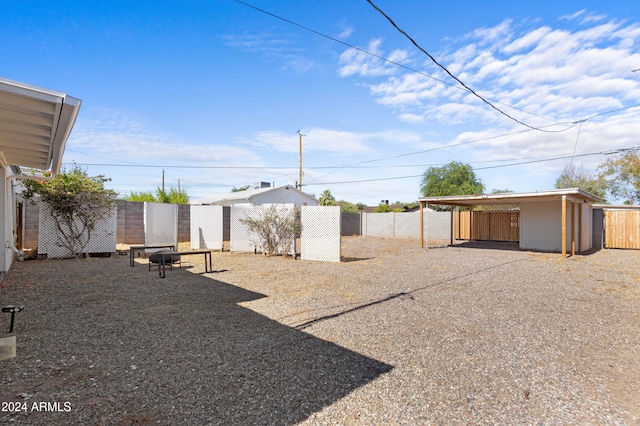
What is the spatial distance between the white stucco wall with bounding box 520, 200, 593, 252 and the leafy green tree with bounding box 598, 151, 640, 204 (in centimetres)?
1296

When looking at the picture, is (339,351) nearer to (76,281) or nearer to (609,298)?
(609,298)

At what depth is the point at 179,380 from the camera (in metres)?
2.87

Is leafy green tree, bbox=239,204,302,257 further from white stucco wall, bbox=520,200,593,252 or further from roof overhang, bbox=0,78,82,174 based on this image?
white stucco wall, bbox=520,200,593,252

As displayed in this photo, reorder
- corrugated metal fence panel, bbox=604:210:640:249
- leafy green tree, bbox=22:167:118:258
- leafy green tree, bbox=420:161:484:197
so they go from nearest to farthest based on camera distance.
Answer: leafy green tree, bbox=22:167:118:258 → corrugated metal fence panel, bbox=604:210:640:249 → leafy green tree, bbox=420:161:484:197

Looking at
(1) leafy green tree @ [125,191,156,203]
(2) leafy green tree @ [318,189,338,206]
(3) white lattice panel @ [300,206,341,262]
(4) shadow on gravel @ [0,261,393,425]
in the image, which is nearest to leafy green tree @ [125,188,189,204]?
(1) leafy green tree @ [125,191,156,203]

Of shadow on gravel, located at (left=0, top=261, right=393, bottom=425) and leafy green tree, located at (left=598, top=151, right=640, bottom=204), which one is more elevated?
leafy green tree, located at (left=598, top=151, right=640, bottom=204)

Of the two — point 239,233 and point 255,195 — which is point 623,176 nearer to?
point 255,195

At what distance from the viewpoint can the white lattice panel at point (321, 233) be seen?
36.1 feet

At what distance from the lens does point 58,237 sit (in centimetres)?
1094

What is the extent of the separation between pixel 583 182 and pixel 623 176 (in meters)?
6.69

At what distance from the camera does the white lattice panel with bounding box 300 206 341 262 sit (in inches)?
433

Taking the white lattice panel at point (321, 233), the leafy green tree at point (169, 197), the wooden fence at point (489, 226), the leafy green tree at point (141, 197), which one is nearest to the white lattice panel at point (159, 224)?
the white lattice panel at point (321, 233)

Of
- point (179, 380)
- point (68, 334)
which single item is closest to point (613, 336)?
point (179, 380)

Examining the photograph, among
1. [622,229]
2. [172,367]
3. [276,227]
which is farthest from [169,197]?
[622,229]
